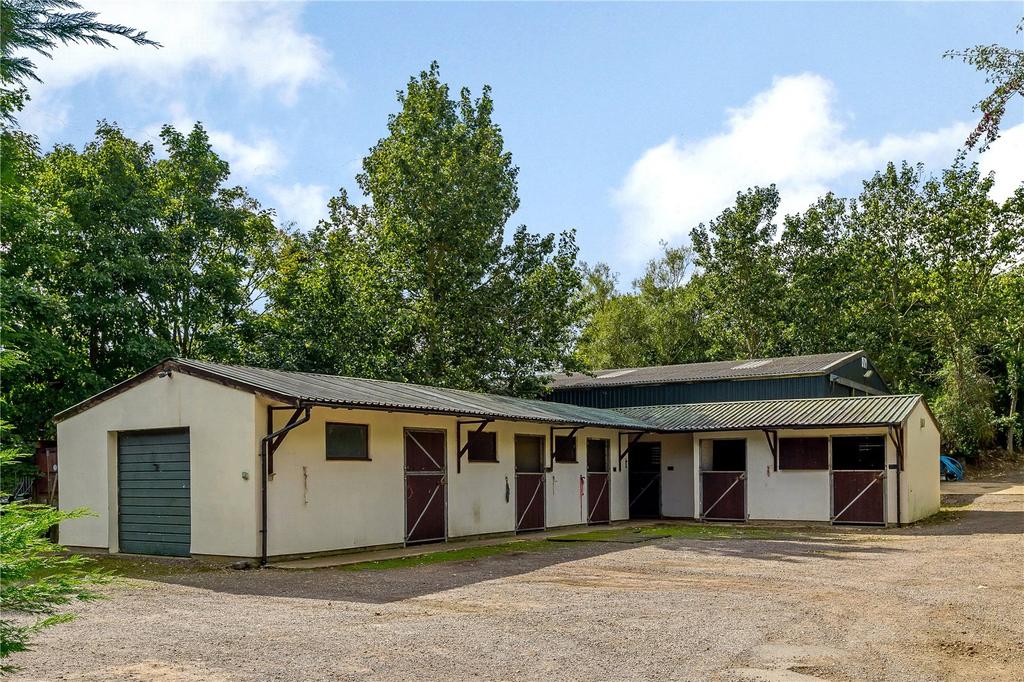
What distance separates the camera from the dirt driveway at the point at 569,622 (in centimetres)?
662

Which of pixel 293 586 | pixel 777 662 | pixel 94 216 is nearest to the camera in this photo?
pixel 777 662

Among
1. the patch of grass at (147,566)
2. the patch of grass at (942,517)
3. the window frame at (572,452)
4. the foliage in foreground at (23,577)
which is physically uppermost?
the foliage in foreground at (23,577)

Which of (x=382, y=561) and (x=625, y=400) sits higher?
(x=625, y=400)

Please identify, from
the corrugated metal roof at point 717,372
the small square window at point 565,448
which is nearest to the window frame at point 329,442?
the small square window at point 565,448

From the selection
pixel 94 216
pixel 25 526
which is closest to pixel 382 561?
pixel 25 526

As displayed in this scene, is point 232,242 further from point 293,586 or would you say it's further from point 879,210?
point 879,210

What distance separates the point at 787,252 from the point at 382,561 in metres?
32.6

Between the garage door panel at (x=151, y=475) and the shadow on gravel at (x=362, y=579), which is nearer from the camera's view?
the shadow on gravel at (x=362, y=579)

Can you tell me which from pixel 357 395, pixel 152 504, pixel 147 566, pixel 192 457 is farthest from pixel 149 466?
pixel 357 395

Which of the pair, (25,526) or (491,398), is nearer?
(25,526)

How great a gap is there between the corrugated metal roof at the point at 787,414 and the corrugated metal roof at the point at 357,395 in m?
2.22

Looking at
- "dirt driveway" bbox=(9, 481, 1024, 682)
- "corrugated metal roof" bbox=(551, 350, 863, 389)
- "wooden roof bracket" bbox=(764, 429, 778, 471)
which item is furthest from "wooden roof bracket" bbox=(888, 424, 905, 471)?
"corrugated metal roof" bbox=(551, 350, 863, 389)

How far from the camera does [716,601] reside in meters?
9.64

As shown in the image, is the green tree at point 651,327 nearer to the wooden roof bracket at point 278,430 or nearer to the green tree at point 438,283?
the green tree at point 438,283
